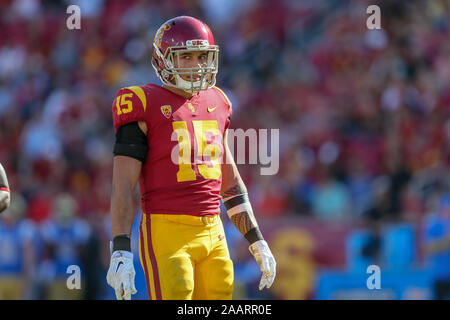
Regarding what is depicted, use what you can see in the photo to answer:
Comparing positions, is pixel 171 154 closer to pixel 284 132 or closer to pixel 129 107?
pixel 129 107

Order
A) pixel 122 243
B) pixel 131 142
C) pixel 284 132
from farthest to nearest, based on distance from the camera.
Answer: pixel 284 132, pixel 131 142, pixel 122 243

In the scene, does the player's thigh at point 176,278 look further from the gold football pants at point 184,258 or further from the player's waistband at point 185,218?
the player's waistband at point 185,218

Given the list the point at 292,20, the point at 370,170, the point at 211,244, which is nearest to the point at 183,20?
the point at 211,244

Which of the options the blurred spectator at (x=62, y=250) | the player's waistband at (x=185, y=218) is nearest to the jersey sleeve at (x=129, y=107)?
the player's waistband at (x=185, y=218)

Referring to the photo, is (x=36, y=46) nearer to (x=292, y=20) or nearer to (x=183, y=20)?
(x=292, y=20)

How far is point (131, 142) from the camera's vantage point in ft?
13.5

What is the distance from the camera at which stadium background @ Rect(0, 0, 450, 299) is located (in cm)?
888

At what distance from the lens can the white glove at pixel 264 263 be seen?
4.32 metres

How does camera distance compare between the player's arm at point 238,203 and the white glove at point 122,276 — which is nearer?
the white glove at point 122,276

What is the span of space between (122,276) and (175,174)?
23.9 inches

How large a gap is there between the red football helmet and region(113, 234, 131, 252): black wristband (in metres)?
0.86

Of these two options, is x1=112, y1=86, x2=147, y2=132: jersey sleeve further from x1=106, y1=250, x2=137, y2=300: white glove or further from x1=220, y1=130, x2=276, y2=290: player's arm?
x1=106, y1=250, x2=137, y2=300: white glove

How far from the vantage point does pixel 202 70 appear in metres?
4.26

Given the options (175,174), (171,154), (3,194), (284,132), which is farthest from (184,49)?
(284,132)
